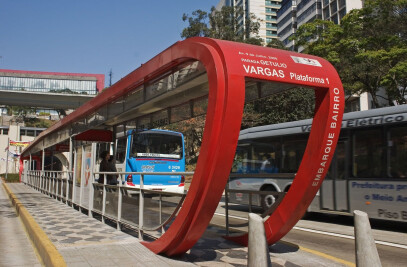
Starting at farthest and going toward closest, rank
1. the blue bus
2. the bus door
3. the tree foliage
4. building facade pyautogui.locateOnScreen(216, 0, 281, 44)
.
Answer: building facade pyautogui.locateOnScreen(216, 0, 281, 44) → the tree foliage → the blue bus → the bus door

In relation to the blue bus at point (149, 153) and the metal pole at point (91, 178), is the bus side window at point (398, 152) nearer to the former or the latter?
the metal pole at point (91, 178)

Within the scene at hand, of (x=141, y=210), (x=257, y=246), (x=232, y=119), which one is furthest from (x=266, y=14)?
(x=257, y=246)

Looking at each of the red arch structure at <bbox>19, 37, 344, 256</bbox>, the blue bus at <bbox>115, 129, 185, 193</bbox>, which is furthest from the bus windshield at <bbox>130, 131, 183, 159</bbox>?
the red arch structure at <bbox>19, 37, 344, 256</bbox>

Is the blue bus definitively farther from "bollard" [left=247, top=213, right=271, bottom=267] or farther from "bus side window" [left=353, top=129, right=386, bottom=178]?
"bollard" [left=247, top=213, right=271, bottom=267]

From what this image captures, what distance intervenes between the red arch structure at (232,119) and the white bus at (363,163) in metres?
2.17

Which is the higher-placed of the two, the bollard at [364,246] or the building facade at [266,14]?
the building facade at [266,14]

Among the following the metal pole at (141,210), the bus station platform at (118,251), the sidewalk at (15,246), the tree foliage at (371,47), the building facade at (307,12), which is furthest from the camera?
the building facade at (307,12)

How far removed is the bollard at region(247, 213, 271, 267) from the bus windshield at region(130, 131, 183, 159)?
12.4 m

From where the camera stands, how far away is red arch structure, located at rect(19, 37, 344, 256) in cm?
415

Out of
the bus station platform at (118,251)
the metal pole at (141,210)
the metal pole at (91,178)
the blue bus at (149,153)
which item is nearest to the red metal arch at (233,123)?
the bus station platform at (118,251)

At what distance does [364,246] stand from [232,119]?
5.99 ft

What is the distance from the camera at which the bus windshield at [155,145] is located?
51.4ft

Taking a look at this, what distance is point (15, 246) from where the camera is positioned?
7395mm

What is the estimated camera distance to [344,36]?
2236 centimetres
